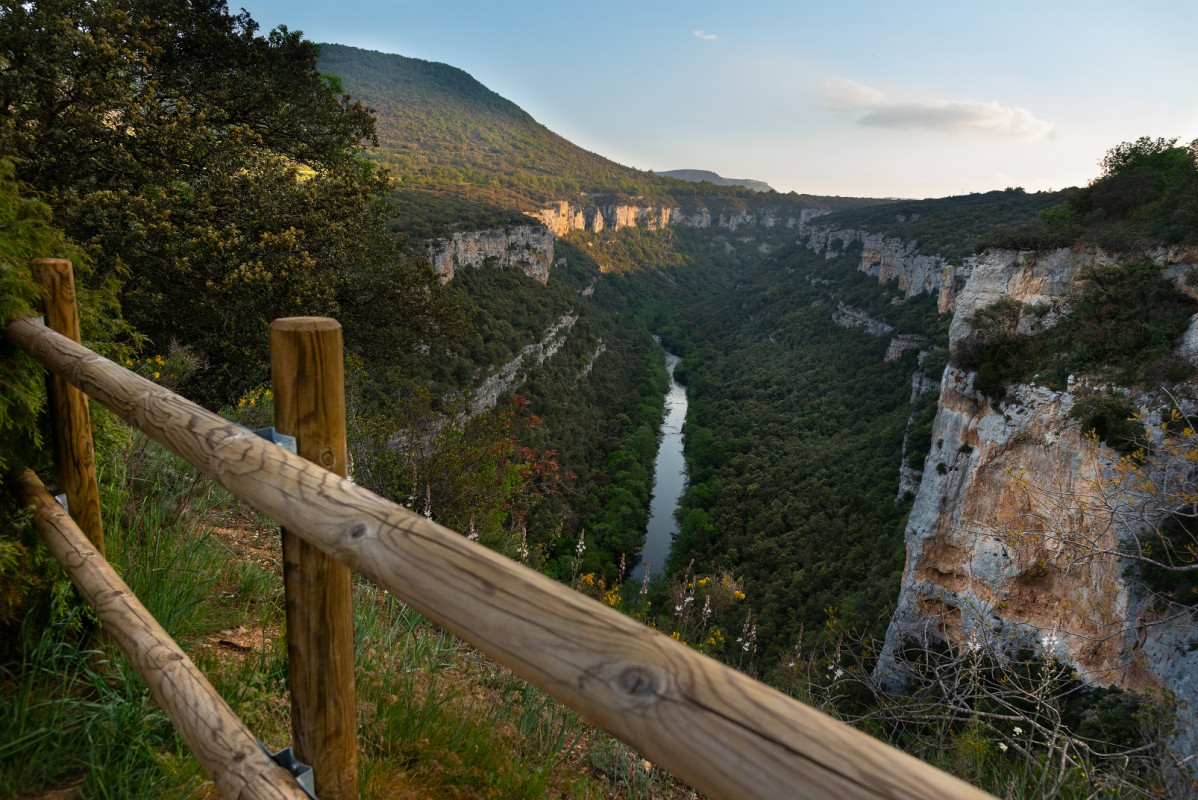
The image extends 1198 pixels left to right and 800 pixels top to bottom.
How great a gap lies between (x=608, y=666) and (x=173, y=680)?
48.0 inches

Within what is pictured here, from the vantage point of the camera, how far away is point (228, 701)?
1844 millimetres

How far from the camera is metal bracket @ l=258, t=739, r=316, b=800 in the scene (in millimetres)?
1205

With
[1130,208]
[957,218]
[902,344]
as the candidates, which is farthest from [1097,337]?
[957,218]

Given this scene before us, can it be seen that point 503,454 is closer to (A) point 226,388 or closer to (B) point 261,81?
(A) point 226,388

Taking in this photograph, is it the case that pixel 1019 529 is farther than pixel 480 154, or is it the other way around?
pixel 480 154

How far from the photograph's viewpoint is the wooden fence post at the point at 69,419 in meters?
2.00

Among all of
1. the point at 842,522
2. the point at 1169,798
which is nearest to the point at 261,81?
the point at 1169,798

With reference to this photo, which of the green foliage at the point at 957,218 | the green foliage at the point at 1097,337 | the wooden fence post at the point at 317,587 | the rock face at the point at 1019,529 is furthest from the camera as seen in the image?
the green foliage at the point at 957,218

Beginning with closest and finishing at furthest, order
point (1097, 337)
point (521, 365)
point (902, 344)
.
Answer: point (1097, 337), point (521, 365), point (902, 344)

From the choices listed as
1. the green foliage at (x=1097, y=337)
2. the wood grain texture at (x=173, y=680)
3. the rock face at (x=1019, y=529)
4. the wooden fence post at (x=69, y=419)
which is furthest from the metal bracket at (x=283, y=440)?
the green foliage at (x=1097, y=337)

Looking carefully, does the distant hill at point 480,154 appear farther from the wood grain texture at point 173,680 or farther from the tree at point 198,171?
the wood grain texture at point 173,680

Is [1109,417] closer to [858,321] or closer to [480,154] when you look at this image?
[858,321]

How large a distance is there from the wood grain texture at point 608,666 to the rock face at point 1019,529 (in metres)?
11.0

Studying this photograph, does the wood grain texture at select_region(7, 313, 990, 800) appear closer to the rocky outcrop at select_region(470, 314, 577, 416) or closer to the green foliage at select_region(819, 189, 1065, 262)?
the rocky outcrop at select_region(470, 314, 577, 416)
